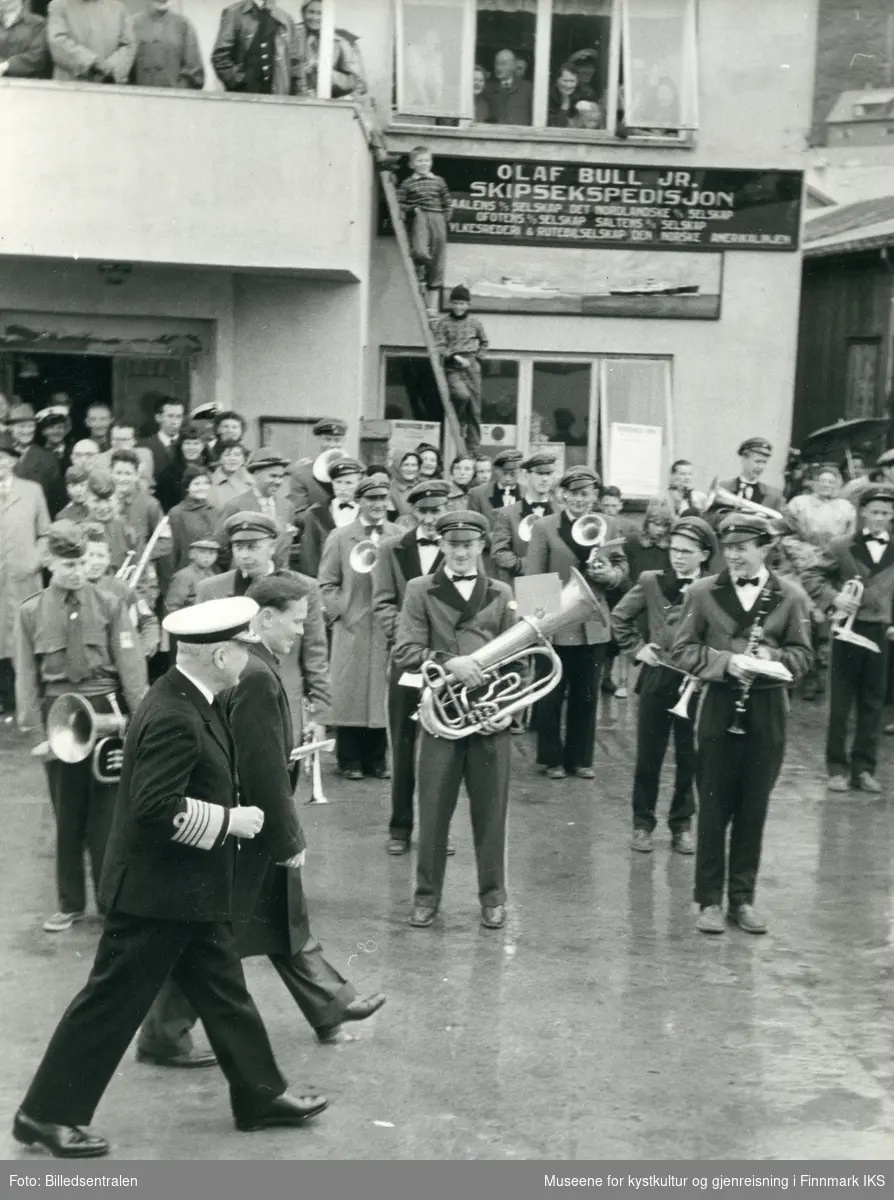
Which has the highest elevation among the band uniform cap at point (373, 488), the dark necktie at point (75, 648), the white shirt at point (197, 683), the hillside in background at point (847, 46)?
the hillside in background at point (847, 46)

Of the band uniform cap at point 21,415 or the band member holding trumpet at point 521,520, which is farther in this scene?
the band uniform cap at point 21,415

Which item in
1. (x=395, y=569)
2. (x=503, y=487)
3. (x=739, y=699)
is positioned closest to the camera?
(x=739, y=699)

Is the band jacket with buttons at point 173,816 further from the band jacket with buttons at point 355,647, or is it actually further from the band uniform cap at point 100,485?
the band uniform cap at point 100,485

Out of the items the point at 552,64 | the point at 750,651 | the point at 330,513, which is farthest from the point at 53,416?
the point at 750,651

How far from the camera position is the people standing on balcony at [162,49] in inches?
596

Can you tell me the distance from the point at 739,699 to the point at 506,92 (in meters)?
11.7

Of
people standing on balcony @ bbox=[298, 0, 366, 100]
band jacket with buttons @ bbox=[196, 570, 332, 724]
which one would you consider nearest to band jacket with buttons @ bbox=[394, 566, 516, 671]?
band jacket with buttons @ bbox=[196, 570, 332, 724]

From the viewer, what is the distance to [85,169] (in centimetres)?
1478

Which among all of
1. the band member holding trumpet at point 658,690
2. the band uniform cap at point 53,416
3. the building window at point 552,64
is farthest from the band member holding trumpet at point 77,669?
the building window at point 552,64

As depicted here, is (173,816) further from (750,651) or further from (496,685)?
(750,651)

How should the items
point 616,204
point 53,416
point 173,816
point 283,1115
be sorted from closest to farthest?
point 173,816, point 283,1115, point 53,416, point 616,204

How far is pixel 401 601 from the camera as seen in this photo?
10.3m

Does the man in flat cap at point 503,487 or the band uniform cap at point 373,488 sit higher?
the band uniform cap at point 373,488

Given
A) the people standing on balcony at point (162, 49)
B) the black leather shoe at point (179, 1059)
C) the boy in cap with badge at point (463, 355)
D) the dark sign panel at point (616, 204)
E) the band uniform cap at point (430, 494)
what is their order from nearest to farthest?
the black leather shoe at point (179, 1059)
the band uniform cap at point (430, 494)
the people standing on balcony at point (162, 49)
the boy in cap with badge at point (463, 355)
the dark sign panel at point (616, 204)
